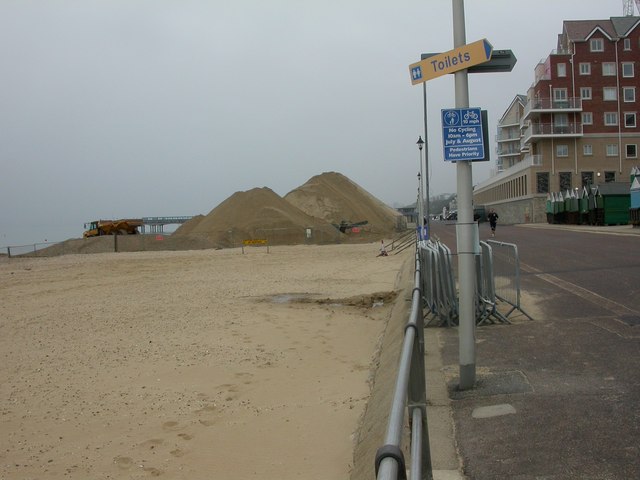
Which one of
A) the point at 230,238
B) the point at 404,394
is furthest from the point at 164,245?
the point at 404,394

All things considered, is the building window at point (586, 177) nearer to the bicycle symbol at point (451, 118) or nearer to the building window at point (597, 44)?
the building window at point (597, 44)

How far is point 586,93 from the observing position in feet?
215

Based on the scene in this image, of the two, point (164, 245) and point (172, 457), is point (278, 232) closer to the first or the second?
point (164, 245)

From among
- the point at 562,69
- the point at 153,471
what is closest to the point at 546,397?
the point at 153,471

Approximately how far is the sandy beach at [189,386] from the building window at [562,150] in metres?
55.9

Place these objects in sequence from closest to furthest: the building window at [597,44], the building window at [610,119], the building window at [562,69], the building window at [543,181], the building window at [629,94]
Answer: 1. the building window at [610,119]
2. the building window at [629,94]
3. the building window at [597,44]
4. the building window at [543,181]
5. the building window at [562,69]

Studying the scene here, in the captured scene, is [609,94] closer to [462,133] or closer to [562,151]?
[562,151]

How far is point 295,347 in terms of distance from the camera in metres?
10.2

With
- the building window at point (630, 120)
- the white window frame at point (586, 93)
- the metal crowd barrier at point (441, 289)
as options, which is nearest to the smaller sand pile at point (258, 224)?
the white window frame at point (586, 93)

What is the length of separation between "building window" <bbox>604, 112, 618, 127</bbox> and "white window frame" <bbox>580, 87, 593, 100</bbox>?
8.59ft

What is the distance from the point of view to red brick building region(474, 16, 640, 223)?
212 feet

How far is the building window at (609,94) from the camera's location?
64.9 m

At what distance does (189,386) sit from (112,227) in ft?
201

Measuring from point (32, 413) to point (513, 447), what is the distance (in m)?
5.39
